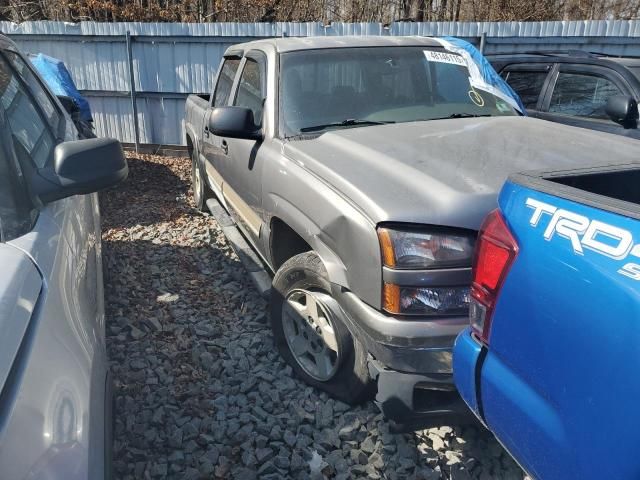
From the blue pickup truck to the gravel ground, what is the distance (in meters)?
0.99

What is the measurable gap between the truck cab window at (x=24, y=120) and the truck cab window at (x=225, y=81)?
217 cm

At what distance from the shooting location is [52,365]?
53.2 inches

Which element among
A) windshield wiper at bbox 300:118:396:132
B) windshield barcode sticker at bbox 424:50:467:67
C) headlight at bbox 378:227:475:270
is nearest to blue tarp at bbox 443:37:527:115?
windshield barcode sticker at bbox 424:50:467:67

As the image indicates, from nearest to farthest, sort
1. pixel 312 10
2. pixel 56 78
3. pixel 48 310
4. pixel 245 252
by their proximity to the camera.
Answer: pixel 48 310, pixel 245 252, pixel 56 78, pixel 312 10

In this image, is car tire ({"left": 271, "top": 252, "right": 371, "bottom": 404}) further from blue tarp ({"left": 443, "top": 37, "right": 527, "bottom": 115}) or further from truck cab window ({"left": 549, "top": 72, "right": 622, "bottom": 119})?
truck cab window ({"left": 549, "top": 72, "right": 622, "bottom": 119})

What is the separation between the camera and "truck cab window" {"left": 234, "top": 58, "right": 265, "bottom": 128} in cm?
390


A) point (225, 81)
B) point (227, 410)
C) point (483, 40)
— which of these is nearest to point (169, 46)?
point (225, 81)

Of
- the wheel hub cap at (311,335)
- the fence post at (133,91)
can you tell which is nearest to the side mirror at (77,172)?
the wheel hub cap at (311,335)

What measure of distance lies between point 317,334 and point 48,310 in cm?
170

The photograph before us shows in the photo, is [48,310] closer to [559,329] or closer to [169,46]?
[559,329]

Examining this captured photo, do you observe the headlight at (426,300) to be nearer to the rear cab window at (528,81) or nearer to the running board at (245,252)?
the running board at (245,252)

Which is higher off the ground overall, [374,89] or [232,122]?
[374,89]

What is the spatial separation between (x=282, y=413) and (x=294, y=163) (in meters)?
1.38

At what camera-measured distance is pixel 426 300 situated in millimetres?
2266
